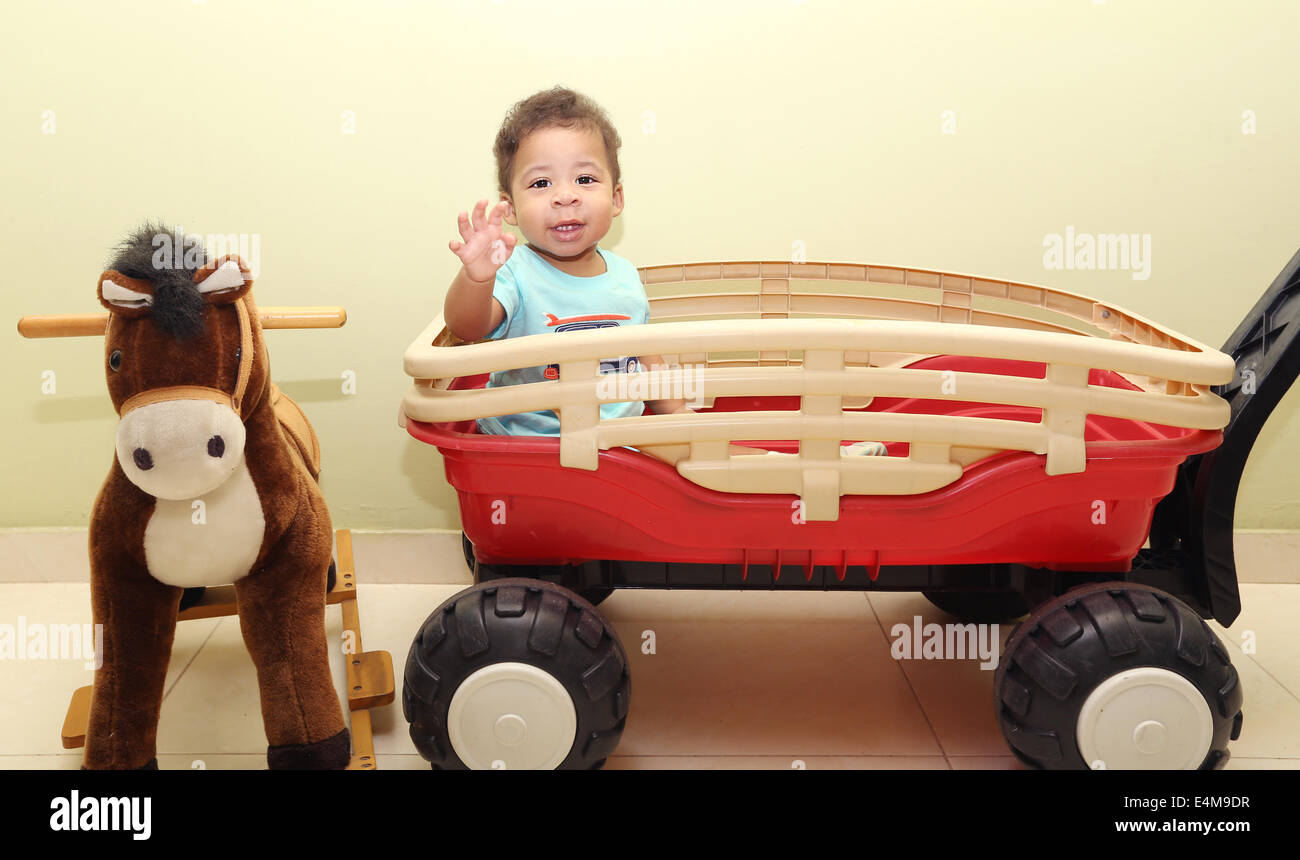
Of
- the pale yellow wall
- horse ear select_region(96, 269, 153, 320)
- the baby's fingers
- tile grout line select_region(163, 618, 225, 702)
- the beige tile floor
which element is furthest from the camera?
the pale yellow wall

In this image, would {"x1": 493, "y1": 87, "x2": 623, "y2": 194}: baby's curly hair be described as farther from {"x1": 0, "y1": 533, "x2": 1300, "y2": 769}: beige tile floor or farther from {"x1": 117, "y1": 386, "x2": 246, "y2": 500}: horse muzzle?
{"x1": 0, "y1": 533, "x2": 1300, "y2": 769}: beige tile floor

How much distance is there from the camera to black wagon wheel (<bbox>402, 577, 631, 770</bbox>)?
987mm

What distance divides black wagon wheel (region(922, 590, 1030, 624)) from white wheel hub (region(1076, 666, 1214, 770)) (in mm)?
440

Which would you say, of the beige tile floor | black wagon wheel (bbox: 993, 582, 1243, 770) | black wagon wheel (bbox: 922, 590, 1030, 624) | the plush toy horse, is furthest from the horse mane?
black wagon wheel (bbox: 922, 590, 1030, 624)

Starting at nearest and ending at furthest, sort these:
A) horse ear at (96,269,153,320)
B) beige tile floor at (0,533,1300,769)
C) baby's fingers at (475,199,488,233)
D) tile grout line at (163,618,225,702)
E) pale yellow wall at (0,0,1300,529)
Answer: horse ear at (96,269,153,320)
baby's fingers at (475,199,488,233)
beige tile floor at (0,533,1300,769)
tile grout line at (163,618,225,702)
pale yellow wall at (0,0,1300,529)

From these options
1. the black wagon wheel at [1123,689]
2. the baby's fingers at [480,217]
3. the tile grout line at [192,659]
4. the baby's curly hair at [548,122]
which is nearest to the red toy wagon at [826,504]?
the black wagon wheel at [1123,689]

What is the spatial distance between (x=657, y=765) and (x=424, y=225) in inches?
32.4

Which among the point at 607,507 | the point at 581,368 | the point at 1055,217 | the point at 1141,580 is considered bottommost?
the point at 1141,580

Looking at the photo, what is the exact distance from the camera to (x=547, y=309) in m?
1.25

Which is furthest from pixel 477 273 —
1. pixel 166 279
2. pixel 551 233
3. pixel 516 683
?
pixel 516 683

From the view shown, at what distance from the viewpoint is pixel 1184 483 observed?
1.19 meters

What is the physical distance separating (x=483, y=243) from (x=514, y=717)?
48 centimetres
